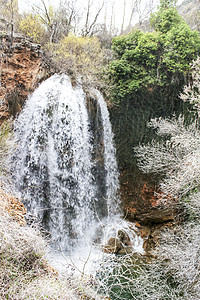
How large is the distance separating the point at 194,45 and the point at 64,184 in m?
6.26

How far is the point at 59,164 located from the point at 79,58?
5.21m

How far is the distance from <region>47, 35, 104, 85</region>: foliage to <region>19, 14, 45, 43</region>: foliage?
0.77m

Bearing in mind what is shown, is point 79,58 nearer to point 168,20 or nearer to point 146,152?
point 168,20

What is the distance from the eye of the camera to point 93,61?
27.8 feet

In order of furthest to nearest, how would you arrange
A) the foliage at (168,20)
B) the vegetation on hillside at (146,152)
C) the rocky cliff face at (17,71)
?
1. the foliage at (168,20)
2. the rocky cliff face at (17,71)
3. the vegetation on hillside at (146,152)

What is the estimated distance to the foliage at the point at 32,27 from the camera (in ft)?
27.2

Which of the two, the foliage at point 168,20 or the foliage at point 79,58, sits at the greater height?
the foliage at point 168,20

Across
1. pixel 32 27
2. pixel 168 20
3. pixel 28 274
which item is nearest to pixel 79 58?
pixel 32 27

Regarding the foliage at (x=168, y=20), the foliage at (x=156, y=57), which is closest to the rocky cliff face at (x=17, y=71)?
the foliage at (x=156, y=57)

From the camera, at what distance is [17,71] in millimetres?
6129

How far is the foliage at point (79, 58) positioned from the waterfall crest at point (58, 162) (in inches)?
68.3

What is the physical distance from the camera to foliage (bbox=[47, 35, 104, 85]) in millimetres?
7777

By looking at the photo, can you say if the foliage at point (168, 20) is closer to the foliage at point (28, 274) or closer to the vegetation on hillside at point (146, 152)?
the vegetation on hillside at point (146, 152)

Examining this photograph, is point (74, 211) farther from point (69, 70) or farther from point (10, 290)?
point (69, 70)
